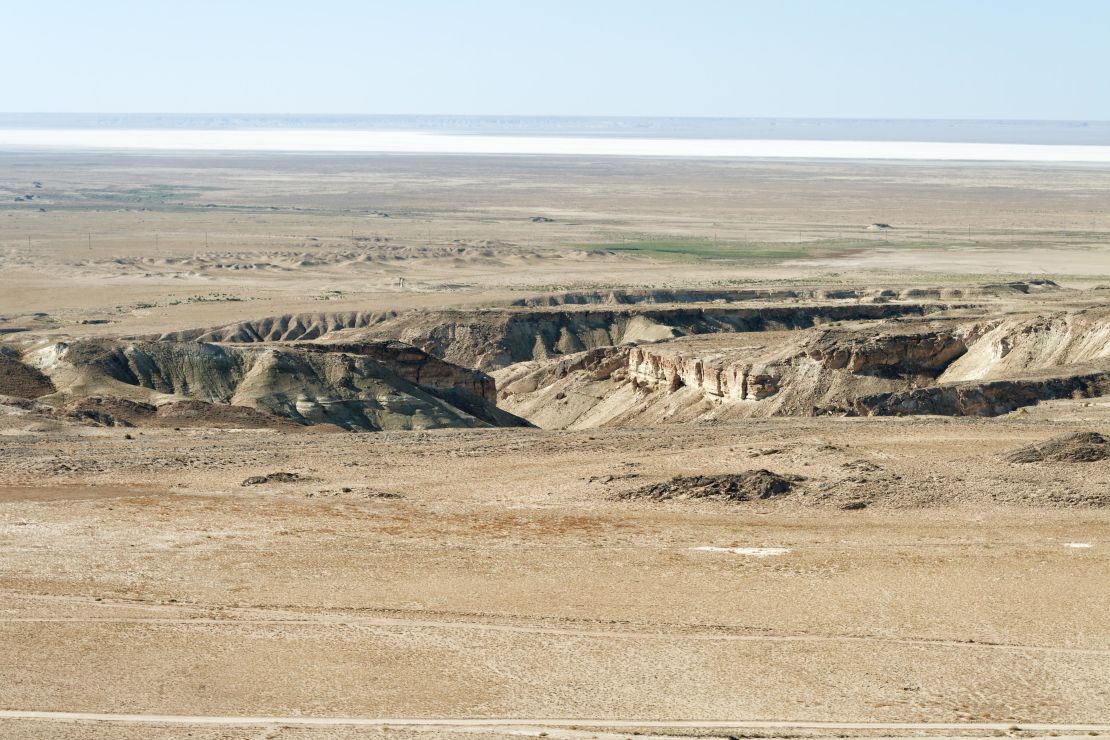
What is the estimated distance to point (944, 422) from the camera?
37.0 m

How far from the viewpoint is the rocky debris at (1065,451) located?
31859mm

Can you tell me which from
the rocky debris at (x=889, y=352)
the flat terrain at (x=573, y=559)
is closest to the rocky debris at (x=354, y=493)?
the flat terrain at (x=573, y=559)

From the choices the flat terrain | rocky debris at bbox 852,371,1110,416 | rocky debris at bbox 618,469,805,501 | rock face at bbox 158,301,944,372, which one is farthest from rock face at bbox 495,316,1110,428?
rocky debris at bbox 618,469,805,501

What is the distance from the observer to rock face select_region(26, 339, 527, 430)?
45.8m

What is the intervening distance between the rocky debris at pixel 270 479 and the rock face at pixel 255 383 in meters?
11.6

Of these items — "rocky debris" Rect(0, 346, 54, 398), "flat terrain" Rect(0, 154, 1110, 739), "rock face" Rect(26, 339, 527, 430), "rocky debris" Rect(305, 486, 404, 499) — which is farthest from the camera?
"rock face" Rect(26, 339, 527, 430)

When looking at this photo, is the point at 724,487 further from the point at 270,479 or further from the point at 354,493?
the point at 270,479

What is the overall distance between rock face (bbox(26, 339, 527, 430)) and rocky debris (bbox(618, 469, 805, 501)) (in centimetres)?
1624

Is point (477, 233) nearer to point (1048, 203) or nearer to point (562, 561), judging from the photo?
point (1048, 203)

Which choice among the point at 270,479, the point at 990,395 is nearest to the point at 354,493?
the point at 270,479

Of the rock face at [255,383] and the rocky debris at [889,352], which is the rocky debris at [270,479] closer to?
the rock face at [255,383]

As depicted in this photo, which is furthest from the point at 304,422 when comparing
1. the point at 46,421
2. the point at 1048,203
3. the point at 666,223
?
the point at 1048,203

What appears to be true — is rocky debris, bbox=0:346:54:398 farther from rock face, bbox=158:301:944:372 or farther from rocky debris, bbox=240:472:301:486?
rock face, bbox=158:301:944:372

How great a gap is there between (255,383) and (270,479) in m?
15.7
